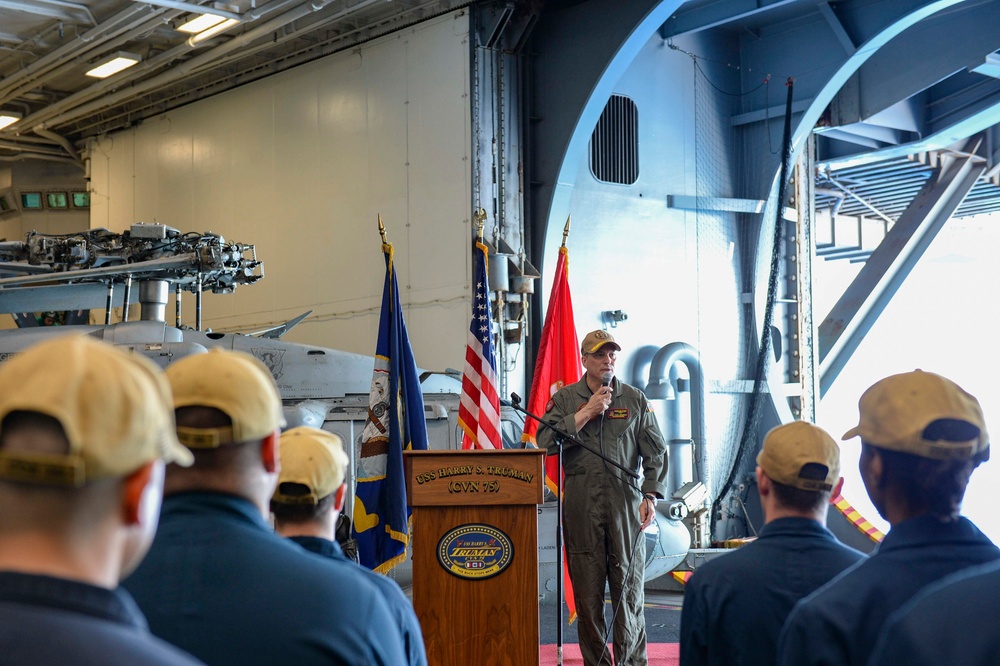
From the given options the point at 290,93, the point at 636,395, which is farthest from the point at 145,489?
the point at 290,93

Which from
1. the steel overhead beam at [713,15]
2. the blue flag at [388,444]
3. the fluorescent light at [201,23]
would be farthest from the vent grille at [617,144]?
the blue flag at [388,444]

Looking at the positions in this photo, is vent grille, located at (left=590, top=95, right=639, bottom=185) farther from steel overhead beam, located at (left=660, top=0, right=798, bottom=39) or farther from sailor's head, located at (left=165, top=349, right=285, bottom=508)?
sailor's head, located at (left=165, top=349, right=285, bottom=508)

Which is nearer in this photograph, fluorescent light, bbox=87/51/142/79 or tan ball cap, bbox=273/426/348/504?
tan ball cap, bbox=273/426/348/504

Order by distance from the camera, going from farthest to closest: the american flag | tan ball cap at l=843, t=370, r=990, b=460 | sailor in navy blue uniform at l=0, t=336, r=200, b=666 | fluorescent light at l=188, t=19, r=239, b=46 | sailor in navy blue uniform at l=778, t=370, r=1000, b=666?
1. fluorescent light at l=188, t=19, r=239, b=46
2. the american flag
3. tan ball cap at l=843, t=370, r=990, b=460
4. sailor in navy blue uniform at l=778, t=370, r=1000, b=666
5. sailor in navy blue uniform at l=0, t=336, r=200, b=666

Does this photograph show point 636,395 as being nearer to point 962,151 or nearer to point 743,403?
point 743,403

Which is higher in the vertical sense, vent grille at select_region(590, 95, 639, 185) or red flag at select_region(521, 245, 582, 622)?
vent grille at select_region(590, 95, 639, 185)

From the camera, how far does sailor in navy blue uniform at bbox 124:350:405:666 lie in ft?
6.22

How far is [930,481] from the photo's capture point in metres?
2.14

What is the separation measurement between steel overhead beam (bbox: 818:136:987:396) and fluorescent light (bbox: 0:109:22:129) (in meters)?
11.7

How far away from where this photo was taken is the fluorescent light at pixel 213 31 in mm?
12344

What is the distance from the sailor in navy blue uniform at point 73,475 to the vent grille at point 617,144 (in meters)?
10.9

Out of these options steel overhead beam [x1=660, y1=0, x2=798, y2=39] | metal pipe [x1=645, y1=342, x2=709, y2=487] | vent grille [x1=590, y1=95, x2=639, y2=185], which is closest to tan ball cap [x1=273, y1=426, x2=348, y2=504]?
metal pipe [x1=645, y1=342, x2=709, y2=487]

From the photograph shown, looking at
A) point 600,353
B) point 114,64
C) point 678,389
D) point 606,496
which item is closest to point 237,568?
point 606,496

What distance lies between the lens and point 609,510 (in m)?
5.97
